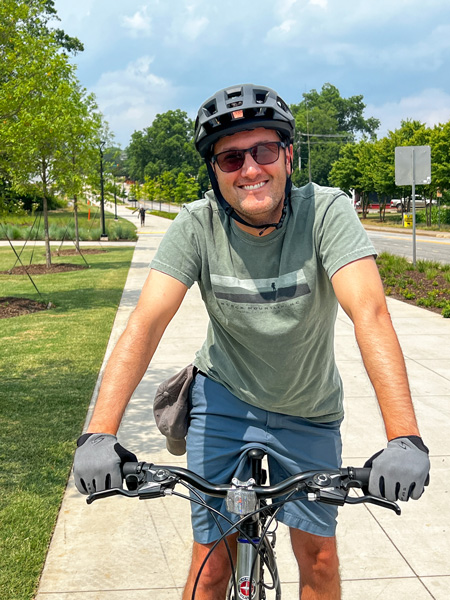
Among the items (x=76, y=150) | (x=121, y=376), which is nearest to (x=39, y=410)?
(x=121, y=376)

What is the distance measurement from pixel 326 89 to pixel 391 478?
144 m

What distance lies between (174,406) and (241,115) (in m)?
1.10

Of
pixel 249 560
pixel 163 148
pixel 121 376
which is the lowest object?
pixel 249 560

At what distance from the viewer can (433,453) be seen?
5.19 m

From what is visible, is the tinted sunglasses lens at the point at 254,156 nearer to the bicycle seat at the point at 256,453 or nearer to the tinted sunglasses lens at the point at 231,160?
the tinted sunglasses lens at the point at 231,160

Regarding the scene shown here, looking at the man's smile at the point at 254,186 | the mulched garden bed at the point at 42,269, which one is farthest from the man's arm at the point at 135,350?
the mulched garden bed at the point at 42,269

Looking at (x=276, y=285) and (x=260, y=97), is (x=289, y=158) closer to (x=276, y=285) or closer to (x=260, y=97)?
(x=260, y=97)

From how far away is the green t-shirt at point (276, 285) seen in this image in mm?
2377

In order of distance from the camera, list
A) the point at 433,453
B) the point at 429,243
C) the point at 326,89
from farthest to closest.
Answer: the point at 326,89 → the point at 429,243 → the point at 433,453

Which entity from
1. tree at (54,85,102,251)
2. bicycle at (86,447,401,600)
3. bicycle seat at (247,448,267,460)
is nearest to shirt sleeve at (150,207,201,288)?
bicycle seat at (247,448,267,460)

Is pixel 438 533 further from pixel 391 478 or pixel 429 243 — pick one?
pixel 429 243

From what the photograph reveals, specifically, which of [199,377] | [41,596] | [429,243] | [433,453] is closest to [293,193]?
[199,377]

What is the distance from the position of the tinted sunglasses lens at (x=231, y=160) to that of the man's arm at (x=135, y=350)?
43 cm

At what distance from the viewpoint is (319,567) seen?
2.49 m
